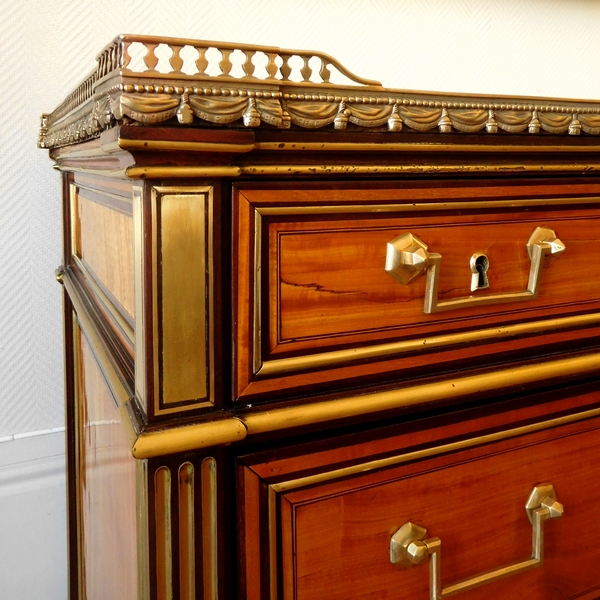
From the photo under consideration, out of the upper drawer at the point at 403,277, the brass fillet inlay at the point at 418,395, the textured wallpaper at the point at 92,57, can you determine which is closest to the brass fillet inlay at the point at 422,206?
the upper drawer at the point at 403,277

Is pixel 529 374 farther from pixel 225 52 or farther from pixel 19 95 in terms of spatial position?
pixel 19 95

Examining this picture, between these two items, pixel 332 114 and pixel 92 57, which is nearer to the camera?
pixel 332 114

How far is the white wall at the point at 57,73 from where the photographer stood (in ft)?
2.38

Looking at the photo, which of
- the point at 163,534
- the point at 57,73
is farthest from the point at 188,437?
the point at 57,73

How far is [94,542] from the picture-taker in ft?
1.96

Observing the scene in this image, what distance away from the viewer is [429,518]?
16.5 inches

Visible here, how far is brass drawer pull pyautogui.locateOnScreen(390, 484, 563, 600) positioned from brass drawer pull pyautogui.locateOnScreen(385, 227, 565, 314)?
14 centimetres

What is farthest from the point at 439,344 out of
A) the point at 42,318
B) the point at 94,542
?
the point at 42,318

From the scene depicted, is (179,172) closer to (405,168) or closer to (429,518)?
(405,168)

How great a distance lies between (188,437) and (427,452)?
156 mm

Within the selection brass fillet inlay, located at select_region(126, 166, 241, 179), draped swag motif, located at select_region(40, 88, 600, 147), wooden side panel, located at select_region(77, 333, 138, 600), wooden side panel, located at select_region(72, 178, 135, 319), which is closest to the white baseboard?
wooden side panel, located at select_region(77, 333, 138, 600)

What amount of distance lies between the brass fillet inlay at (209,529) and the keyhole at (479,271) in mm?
186

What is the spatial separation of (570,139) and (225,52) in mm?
229

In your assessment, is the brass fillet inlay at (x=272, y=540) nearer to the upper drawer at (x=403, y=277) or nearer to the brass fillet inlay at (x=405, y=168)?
the upper drawer at (x=403, y=277)
